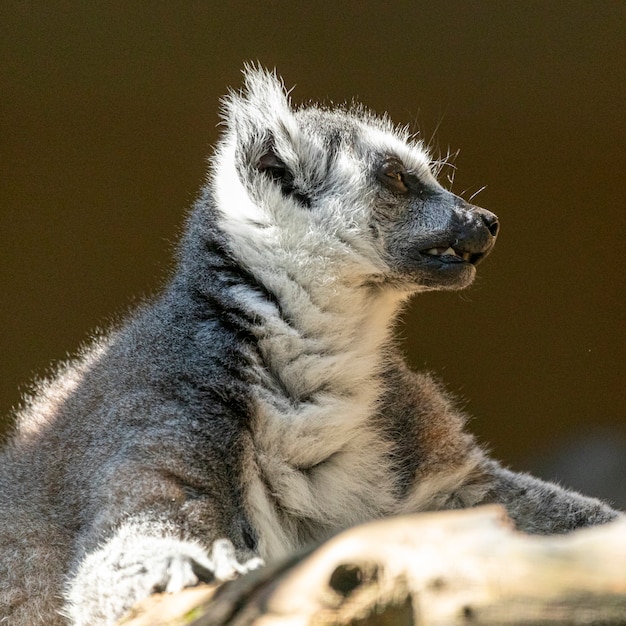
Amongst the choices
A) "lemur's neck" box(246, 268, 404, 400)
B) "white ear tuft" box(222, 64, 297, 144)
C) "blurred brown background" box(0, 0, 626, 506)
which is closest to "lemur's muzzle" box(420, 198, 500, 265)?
"lemur's neck" box(246, 268, 404, 400)

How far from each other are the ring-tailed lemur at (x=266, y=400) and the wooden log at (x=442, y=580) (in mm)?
762

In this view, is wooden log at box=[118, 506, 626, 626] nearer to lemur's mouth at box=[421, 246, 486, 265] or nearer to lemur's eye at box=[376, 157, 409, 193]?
lemur's mouth at box=[421, 246, 486, 265]

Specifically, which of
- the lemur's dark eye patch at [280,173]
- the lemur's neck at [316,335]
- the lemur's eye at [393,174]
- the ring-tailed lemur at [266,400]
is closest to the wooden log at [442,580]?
the ring-tailed lemur at [266,400]

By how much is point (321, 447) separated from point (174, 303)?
84cm

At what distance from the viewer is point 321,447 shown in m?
3.34

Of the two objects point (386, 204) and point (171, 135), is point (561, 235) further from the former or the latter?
point (386, 204)

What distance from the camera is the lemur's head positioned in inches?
139

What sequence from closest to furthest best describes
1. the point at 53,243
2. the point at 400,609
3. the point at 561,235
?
the point at 400,609, the point at 53,243, the point at 561,235

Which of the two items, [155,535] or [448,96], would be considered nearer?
[155,535]

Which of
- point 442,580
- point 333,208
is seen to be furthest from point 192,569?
point 333,208

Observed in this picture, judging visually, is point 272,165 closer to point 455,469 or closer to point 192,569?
point 455,469

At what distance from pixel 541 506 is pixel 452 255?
113 cm

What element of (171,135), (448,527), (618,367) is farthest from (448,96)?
(448,527)

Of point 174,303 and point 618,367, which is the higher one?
point 618,367
